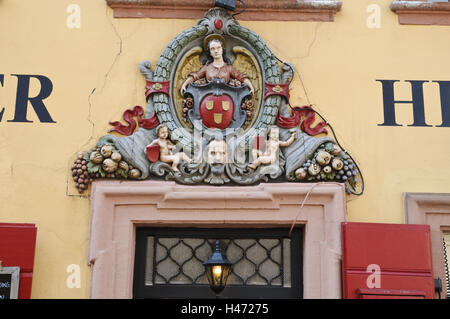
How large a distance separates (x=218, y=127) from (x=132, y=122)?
704 mm

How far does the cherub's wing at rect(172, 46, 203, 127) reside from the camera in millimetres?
5754

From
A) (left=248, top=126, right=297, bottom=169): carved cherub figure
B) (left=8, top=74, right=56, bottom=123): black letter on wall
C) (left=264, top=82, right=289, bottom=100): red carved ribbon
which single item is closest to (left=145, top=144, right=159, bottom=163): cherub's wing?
(left=248, top=126, right=297, bottom=169): carved cherub figure

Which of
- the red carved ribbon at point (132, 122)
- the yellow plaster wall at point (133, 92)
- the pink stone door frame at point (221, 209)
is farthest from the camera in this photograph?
the red carved ribbon at point (132, 122)

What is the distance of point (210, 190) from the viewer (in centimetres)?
546

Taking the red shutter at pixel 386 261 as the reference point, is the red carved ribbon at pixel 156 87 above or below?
above

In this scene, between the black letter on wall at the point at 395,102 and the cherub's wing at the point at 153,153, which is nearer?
the cherub's wing at the point at 153,153

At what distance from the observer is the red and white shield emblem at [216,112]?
563 cm

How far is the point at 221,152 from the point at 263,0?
1.40 metres

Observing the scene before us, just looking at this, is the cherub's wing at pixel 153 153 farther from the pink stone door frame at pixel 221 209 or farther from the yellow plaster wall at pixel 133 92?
the yellow plaster wall at pixel 133 92

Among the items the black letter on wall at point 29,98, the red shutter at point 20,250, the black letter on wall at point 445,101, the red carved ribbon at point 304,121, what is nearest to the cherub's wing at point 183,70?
the red carved ribbon at point 304,121

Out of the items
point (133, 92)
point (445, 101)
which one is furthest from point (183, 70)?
point (445, 101)

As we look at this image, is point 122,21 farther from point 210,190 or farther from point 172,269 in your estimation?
point 172,269

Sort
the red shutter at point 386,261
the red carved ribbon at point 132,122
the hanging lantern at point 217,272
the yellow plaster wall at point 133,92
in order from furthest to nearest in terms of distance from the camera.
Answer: the red carved ribbon at point 132,122
the yellow plaster wall at point 133,92
the hanging lantern at point 217,272
the red shutter at point 386,261

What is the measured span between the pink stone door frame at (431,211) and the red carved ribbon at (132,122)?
2.10 metres
